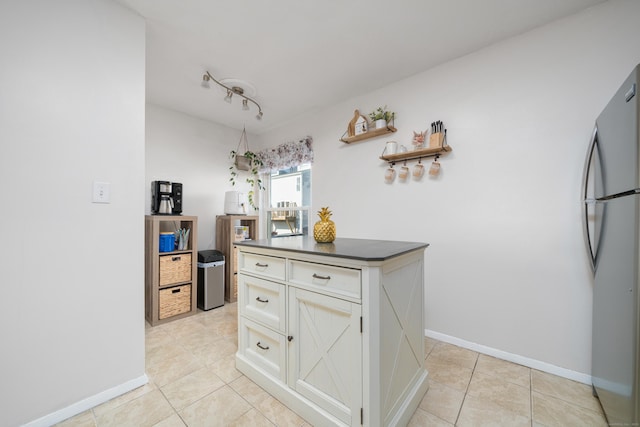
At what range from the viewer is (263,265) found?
61.3 inches

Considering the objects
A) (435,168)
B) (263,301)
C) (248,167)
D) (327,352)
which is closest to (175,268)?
(263,301)

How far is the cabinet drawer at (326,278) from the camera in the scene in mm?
1153

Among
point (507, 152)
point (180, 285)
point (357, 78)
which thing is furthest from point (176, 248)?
point (507, 152)

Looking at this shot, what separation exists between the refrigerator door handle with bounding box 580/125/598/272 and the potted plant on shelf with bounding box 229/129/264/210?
3.49 meters

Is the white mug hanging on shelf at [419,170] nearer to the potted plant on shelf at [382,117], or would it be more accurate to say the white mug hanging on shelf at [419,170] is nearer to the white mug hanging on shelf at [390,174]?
the white mug hanging on shelf at [390,174]

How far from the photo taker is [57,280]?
1369mm

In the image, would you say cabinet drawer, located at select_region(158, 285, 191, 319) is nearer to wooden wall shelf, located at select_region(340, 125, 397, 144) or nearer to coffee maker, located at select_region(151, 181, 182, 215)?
coffee maker, located at select_region(151, 181, 182, 215)

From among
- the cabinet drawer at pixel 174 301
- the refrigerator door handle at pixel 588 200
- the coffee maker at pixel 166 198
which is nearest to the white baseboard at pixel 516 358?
the refrigerator door handle at pixel 588 200

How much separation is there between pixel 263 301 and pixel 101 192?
1.18 meters

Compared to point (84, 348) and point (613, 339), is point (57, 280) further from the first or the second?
point (613, 339)

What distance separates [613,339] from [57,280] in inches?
116

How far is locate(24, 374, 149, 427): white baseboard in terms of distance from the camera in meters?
1.31

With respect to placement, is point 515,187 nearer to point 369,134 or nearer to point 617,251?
point 617,251

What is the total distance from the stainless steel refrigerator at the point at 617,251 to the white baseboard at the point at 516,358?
4.8 inches
